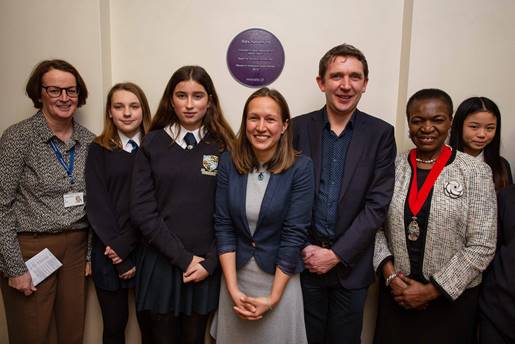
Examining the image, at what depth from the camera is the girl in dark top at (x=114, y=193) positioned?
5.77ft

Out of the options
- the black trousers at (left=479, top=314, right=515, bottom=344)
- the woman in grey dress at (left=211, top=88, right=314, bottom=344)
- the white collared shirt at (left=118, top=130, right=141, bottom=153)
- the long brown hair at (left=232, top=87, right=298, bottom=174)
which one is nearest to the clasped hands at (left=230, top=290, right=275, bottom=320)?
the woman in grey dress at (left=211, top=88, right=314, bottom=344)

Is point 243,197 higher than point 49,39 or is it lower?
lower

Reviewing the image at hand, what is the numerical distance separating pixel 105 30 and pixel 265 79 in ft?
3.56

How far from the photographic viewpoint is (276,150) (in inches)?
61.3

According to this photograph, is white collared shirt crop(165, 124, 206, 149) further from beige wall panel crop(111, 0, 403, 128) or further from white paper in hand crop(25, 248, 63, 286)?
white paper in hand crop(25, 248, 63, 286)

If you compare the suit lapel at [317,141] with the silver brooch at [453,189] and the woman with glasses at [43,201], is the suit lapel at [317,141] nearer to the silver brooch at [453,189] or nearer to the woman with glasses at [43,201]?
the silver brooch at [453,189]

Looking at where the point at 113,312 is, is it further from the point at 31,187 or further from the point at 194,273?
the point at 31,187

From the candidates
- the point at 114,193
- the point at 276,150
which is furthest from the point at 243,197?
the point at 114,193

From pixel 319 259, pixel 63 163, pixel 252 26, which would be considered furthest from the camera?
pixel 252 26

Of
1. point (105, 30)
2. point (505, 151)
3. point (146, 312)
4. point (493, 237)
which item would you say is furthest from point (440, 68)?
point (146, 312)

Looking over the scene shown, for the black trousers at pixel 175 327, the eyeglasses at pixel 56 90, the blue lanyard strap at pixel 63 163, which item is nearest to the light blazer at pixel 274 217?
the black trousers at pixel 175 327

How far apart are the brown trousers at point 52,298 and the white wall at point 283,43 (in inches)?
12.6

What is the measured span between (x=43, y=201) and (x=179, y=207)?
2.56 ft

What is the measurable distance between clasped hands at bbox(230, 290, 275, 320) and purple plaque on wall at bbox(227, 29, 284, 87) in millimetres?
1353
